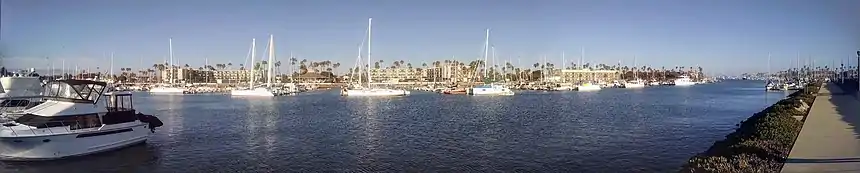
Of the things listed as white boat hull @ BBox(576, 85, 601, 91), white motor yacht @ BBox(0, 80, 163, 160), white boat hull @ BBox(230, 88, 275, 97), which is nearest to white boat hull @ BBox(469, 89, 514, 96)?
white boat hull @ BBox(230, 88, 275, 97)

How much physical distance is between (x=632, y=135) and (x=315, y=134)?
664 inches

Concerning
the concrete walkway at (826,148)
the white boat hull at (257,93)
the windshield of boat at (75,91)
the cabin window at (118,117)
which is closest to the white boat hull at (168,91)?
the white boat hull at (257,93)

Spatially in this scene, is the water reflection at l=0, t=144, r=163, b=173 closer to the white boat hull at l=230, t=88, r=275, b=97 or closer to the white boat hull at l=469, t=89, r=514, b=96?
the white boat hull at l=230, t=88, r=275, b=97

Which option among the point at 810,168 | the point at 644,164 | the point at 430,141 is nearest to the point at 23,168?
the point at 430,141

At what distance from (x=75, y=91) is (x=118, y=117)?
210 cm

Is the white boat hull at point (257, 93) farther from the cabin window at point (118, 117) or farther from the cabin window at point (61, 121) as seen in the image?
the cabin window at point (61, 121)

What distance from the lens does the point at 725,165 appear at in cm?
1427

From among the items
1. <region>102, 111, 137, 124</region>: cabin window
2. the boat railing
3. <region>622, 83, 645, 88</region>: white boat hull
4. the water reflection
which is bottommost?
the water reflection

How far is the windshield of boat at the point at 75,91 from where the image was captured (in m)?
25.5

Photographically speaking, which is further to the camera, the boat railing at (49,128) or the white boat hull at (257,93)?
the white boat hull at (257,93)

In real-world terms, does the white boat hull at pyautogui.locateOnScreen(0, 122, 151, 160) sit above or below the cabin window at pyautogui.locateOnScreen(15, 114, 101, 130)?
below

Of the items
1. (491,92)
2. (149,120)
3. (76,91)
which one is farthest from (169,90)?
(76,91)

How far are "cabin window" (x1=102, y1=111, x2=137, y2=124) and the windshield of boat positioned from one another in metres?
1.04

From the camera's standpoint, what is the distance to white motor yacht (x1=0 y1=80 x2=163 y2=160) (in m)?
22.4
